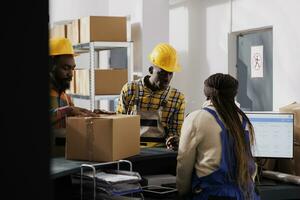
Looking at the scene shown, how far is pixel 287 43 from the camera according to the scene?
3576 mm

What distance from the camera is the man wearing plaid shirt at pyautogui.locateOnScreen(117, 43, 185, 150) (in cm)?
312

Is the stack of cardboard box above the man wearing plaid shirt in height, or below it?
above

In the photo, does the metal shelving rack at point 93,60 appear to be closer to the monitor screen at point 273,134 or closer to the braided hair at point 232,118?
the monitor screen at point 273,134

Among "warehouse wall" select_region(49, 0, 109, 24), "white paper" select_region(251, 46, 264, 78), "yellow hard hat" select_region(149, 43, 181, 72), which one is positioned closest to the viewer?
"yellow hard hat" select_region(149, 43, 181, 72)

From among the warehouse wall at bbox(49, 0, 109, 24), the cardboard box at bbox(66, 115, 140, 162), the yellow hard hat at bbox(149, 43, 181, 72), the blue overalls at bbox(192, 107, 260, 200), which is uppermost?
the warehouse wall at bbox(49, 0, 109, 24)

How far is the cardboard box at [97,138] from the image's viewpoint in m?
2.02

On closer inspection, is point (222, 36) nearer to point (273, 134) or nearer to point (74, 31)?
point (74, 31)

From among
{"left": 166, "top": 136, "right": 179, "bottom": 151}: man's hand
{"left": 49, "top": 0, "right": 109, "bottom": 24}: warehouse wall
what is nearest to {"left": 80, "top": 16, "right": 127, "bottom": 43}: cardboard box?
{"left": 49, "top": 0, "right": 109, "bottom": 24}: warehouse wall

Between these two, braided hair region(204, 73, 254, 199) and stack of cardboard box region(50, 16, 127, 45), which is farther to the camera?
stack of cardboard box region(50, 16, 127, 45)

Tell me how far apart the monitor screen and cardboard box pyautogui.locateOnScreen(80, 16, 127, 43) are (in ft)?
7.00

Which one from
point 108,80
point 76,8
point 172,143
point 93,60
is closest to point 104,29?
point 93,60

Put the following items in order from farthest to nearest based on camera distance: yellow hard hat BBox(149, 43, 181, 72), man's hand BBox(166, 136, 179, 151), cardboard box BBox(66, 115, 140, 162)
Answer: yellow hard hat BBox(149, 43, 181, 72)
man's hand BBox(166, 136, 179, 151)
cardboard box BBox(66, 115, 140, 162)

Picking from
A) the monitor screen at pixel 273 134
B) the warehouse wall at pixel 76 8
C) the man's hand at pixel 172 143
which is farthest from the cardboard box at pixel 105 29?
the monitor screen at pixel 273 134

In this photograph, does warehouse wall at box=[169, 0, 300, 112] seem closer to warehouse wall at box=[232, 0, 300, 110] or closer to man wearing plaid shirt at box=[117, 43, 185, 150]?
warehouse wall at box=[232, 0, 300, 110]
